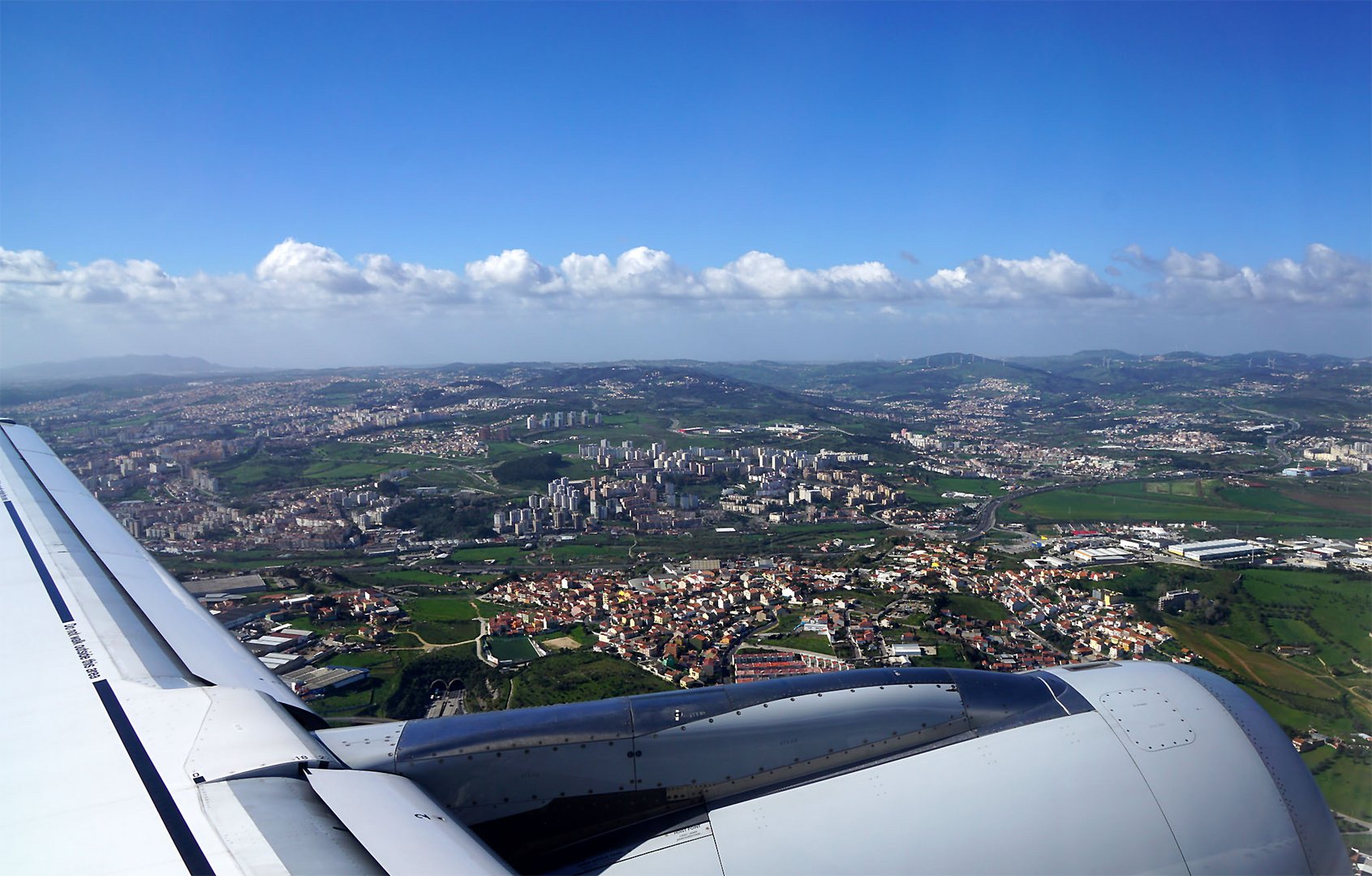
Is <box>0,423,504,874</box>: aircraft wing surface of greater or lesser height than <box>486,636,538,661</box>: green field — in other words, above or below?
above

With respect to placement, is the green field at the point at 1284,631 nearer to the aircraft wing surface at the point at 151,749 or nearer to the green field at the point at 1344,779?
the green field at the point at 1344,779

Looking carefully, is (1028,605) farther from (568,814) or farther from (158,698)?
(158,698)

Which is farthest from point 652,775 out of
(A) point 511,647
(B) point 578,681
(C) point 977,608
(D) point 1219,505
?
(D) point 1219,505

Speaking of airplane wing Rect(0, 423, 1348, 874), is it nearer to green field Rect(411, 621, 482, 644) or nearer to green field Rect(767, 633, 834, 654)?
green field Rect(767, 633, 834, 654)

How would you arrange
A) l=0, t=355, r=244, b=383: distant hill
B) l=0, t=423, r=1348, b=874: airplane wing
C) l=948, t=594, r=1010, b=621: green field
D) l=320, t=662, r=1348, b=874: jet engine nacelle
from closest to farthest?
l=0, t=423, r=1348, b=874: airplane wing → l=320, t=662, r=1348, b=874: jet engine nacelle → l=948, t=594, r=1010, b=621: green field → l=0, t=355, r=244, b=383: distant hill

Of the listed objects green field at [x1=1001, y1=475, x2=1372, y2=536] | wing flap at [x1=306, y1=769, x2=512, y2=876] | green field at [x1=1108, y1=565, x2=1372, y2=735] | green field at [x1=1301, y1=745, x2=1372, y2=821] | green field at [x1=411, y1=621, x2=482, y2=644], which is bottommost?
green field at [x1=1001, y1=475, x2=1372, y2=536]

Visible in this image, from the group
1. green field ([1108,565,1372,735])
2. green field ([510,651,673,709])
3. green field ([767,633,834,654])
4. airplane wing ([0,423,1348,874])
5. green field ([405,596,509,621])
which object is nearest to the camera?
airplane wing ([0,423,1348,874])

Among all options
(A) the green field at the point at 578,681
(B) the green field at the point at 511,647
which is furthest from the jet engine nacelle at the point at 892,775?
(B) the green field at the point at 511,647

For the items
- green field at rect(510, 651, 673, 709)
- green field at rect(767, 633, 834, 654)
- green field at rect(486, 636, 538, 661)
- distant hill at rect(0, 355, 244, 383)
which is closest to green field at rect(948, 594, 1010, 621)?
green field at rect(767, 633, 834, 654)
